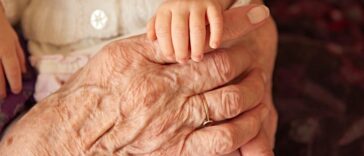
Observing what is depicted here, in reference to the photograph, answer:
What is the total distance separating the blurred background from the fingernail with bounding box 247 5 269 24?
55 cm

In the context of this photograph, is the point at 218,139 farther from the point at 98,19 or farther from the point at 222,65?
the point at 98,19

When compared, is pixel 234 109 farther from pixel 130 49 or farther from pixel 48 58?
pixel 48 58

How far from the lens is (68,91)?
110 cm

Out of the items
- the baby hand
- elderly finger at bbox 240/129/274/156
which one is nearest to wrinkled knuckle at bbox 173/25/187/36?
the baby hand

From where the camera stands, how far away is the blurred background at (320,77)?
1528 mm

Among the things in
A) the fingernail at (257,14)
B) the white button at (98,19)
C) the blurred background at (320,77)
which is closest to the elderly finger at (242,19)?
the fingernail at (257,14)

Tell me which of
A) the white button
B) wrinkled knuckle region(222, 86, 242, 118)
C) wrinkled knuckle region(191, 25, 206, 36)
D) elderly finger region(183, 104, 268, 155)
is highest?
wrinkled knuckle region(191, 25, 206, 36)

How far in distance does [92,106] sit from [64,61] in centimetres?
17

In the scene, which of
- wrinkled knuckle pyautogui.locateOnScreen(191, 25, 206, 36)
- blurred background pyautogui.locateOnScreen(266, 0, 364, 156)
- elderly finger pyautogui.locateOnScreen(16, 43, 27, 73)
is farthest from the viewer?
blurred background pyautogui.locateOnScreen(266, 0, 364, 156)

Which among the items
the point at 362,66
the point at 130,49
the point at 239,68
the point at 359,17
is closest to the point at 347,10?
the point at 359,17

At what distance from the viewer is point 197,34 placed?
937 mm

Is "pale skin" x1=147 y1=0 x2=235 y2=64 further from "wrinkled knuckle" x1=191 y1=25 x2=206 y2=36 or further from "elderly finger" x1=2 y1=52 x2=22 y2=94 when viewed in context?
"elderly finger" x1=2 y1=52 x2=22 y2=94

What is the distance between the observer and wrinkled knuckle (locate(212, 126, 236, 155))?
1047 millimetres

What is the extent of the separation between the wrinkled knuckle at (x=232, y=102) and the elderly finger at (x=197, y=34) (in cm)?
13
